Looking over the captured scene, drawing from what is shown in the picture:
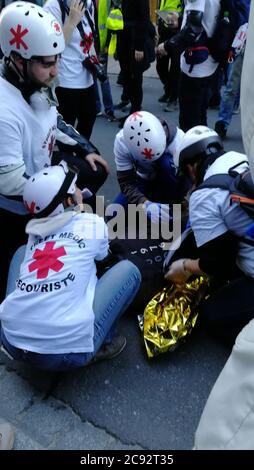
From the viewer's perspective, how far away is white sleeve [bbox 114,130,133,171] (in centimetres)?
314

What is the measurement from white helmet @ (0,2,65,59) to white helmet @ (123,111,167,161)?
29.6 inches

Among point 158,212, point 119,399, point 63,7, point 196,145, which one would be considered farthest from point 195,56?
point 119,399

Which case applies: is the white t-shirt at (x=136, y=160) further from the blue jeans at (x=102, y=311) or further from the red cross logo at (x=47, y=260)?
the red cross logo at (x=47, y=260)

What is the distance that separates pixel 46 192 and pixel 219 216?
81 cm

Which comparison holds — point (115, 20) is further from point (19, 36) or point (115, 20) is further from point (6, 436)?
point (6, 436)

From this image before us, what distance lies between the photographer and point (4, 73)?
2316mm

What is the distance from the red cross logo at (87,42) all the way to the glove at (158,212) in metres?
1.55

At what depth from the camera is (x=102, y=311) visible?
2117 mm

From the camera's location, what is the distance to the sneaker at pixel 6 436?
6.12 feet

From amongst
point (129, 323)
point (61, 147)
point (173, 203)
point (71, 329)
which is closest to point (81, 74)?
point (61, 147)

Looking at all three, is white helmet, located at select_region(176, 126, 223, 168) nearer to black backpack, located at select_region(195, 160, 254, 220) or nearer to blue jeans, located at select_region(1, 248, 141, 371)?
black backpack, located at select_region(195, 160, 254, 220)

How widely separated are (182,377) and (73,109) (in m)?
2.45

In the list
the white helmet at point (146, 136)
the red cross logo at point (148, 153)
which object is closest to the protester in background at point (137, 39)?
the white helmet at point (146, 136)
